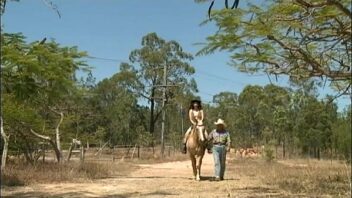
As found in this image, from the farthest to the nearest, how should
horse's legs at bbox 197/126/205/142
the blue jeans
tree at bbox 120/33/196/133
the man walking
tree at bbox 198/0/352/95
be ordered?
tree at bbox 120/33/196/133
the man walking
the blue jeans
horse's legs at bbox 197/126/205/142
tree at bbox 198/0/352/95

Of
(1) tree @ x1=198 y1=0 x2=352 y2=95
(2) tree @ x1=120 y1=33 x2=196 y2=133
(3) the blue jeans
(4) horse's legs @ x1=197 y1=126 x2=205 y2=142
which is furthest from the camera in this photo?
(2) tree @ x1=120 y1=33 x2=196 y2=133

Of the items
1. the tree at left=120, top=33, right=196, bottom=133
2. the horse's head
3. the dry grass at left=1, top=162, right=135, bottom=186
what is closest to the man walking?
the horse's head

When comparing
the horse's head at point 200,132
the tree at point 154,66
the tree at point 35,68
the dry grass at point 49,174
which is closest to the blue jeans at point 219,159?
the horse's head at point 200,132

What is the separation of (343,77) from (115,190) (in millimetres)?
5619

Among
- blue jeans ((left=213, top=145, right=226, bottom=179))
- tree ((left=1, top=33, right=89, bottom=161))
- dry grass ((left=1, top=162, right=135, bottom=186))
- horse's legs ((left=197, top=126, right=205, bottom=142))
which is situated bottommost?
dry grass ((left=1, top=162, right=135, bottom=186))

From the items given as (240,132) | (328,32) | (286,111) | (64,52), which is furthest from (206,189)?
(240,132)

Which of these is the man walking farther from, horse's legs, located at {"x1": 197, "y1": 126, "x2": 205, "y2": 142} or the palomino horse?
horse's legs, located at {"x1": 197, "y1": 126, "x2": 205, "y2": 142}

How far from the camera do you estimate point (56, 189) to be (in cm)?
1312

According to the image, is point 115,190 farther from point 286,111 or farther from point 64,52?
point 286,111

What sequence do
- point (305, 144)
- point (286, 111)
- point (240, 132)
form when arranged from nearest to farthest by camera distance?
point (305, 144) → point (286, 111) → point (240, 132)

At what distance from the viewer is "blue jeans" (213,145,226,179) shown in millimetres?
16438

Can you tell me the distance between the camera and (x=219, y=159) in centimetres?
1656

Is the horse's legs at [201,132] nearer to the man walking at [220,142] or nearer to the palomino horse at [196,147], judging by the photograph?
the palomino horse at [196,147]

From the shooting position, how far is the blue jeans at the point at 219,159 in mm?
16438
